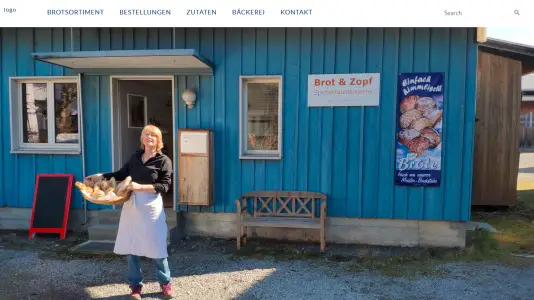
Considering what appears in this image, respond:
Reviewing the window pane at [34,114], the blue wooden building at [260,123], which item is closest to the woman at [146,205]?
the blue wooden building at [260,123]

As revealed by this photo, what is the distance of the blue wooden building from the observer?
5379 mm

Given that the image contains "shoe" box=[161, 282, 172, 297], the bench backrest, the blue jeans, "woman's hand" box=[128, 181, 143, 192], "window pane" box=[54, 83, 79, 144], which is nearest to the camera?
"woman's hand" box=[128, 181, 143, 192]

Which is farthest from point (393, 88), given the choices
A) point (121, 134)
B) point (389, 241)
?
point (121, 134)

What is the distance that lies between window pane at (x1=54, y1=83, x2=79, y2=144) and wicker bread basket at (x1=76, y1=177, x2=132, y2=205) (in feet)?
10.0

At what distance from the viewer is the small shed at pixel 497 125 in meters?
7.62

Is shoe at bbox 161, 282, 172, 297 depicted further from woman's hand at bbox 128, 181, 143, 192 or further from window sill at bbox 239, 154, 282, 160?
window sill at bbox 239, 154, 282, 160

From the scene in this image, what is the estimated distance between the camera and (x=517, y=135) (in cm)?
773

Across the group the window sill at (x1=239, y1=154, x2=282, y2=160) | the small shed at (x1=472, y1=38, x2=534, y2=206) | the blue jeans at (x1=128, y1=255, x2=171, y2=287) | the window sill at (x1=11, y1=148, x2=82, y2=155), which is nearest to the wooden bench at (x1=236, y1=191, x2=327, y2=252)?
the window sill at (x1=239, y1=154, x2=282, y2=160)

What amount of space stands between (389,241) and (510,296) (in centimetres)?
179

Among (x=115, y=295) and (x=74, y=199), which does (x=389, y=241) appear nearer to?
(x=115, y=295)

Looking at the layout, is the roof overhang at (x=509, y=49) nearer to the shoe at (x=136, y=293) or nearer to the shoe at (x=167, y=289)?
the shoe at (x=167, y=289)

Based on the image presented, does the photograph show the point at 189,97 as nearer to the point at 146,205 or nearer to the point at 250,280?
the point at 146,205

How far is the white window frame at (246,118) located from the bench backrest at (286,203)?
1.78ft

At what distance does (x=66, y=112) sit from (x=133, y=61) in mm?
1784
